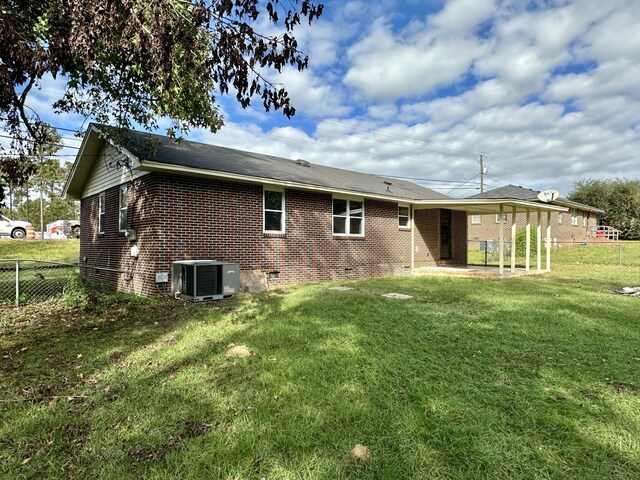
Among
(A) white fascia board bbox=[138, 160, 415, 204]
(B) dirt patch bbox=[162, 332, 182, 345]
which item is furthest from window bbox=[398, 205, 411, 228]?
(B) dirt patch bbox=[162, 332, 182, 345]

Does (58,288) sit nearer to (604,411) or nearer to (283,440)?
(283,440)

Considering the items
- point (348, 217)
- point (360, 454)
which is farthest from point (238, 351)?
point (348, 217)

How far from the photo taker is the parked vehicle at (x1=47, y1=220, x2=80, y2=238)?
30234mm

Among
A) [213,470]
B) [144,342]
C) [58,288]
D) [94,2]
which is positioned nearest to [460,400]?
[213,470]

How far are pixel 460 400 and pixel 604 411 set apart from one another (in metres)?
1.04

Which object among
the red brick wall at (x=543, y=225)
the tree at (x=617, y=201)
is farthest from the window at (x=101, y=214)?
the tree at (x=617, y=201)

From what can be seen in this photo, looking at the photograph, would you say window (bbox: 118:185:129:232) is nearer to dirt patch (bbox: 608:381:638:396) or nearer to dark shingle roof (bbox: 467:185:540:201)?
dirt patch (bbox: 608:381:638:396)

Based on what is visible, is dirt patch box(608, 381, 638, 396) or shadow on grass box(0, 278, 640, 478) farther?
dirt patch box(608, 381, 638, 396)

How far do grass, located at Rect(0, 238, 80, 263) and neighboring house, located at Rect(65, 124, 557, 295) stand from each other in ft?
18.6

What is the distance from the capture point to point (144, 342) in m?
4.97

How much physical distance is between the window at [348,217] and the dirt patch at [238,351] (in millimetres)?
7803

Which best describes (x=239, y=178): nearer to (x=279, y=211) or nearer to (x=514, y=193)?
(x=279, y=211)

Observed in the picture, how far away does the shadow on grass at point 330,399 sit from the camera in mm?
2342

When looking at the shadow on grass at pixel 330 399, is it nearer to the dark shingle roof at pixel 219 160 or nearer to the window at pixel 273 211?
the dark shingle roof at pixel 219 160
